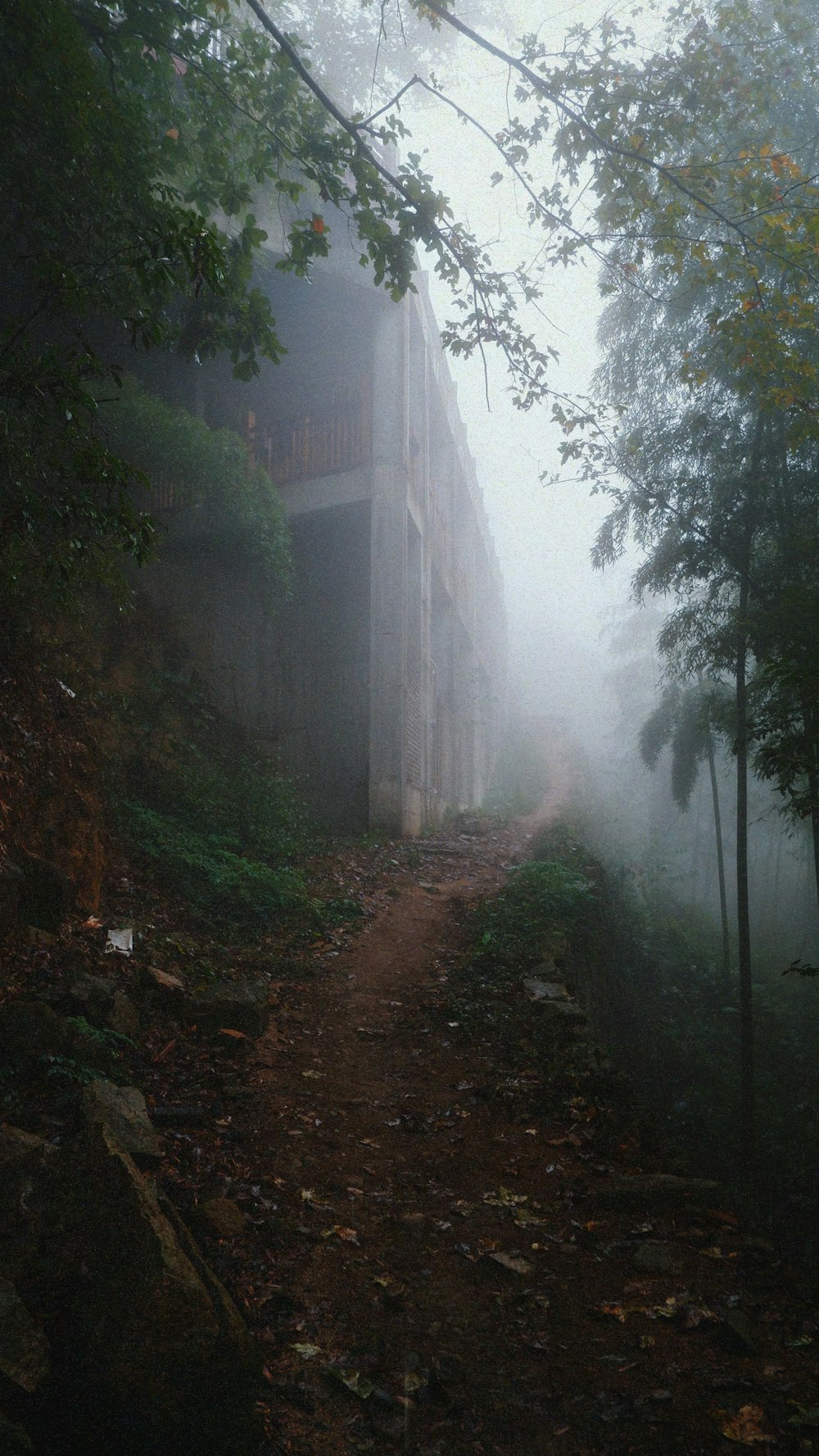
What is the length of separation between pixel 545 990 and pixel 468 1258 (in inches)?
132

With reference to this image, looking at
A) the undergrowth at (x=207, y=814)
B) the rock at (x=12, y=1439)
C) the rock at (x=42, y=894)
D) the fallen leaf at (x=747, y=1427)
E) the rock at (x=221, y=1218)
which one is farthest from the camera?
the undergrowth at (x=207, y=814)

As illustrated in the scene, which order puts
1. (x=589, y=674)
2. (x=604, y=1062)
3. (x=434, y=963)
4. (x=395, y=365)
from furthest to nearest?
1. (x=589, y=674)
2. (x=395, y=365)
3. (x=434, y=963)
4. (x=604, y=1062)

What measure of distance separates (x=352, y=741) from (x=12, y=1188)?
34.0 ft

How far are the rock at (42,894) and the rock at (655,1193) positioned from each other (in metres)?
4.03

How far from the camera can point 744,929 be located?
842cm

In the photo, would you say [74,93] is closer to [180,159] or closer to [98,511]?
[180,159]

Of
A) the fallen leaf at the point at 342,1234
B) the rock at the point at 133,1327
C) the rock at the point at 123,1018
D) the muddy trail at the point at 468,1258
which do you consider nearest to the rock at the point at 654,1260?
the muddy trail at the point at 468,1258

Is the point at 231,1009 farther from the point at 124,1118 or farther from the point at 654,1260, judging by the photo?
the point at 654,1260

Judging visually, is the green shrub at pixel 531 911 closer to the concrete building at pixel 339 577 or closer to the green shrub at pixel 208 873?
the green shrub at pixel 208 873

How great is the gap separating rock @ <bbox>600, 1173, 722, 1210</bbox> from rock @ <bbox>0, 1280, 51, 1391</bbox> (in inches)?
111

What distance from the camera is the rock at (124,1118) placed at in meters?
3.48

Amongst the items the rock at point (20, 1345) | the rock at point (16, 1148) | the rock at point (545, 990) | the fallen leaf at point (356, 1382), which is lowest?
the fallen leaf at point (356, 1382)

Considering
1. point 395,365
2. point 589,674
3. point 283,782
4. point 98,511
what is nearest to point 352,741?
point 283,782

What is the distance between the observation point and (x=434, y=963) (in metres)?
7.76
